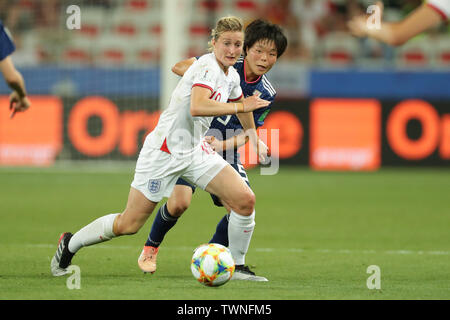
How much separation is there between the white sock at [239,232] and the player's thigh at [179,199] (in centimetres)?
54

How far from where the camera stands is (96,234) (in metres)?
6.29

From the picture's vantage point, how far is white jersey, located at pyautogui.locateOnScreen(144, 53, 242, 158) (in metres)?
6.11

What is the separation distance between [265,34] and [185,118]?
101 centimetres

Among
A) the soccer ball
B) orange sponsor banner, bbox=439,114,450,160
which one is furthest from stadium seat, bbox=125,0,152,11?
the soccer ball

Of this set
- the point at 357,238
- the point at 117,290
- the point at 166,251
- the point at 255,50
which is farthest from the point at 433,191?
the point at 117,290

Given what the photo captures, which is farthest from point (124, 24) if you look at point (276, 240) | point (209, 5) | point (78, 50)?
point (276, 240)

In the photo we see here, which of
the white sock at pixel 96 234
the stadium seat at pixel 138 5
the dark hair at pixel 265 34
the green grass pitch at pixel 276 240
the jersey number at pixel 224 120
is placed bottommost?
the green grass pitch at pixel 276 240

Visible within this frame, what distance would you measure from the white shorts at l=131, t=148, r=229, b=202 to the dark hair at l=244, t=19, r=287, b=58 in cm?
112

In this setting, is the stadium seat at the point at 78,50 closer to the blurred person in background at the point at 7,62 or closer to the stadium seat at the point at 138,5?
the stadium seat at the point at 138,5

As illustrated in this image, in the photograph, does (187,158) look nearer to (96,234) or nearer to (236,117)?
(96,234)

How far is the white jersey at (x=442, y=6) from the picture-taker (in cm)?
474

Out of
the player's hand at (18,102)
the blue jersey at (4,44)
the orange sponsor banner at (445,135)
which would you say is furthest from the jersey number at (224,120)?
the orange sponsor banner at (445,135)

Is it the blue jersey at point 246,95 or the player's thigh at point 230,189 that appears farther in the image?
the blue jersey at point 246,95

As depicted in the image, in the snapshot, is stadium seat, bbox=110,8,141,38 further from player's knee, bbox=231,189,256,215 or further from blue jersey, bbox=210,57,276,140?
player's knee, bbox=231,189,256,215
